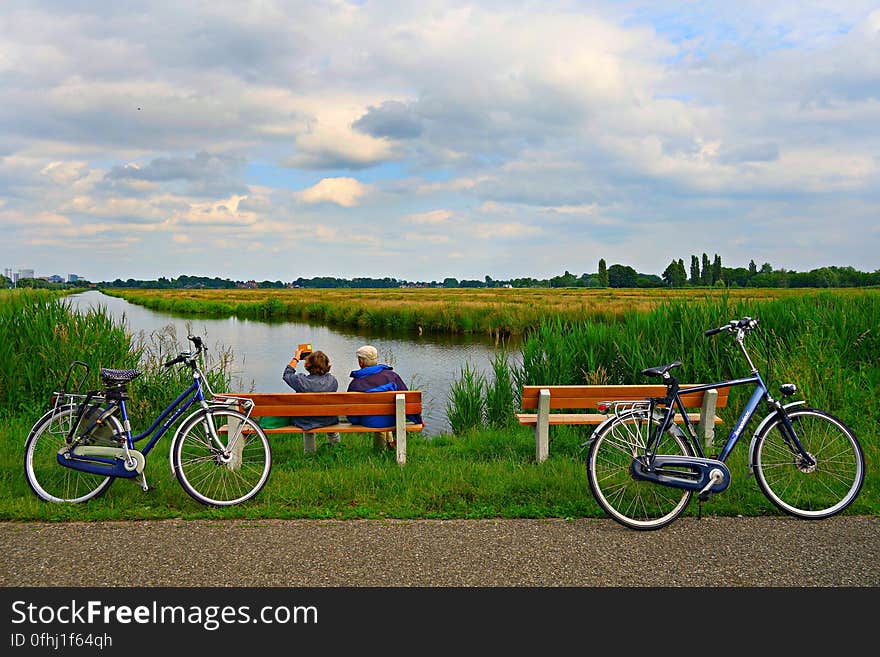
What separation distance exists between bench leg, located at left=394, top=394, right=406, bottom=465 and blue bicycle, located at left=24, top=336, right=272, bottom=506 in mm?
1382

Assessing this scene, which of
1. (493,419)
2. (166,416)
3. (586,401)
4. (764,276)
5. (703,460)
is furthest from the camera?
(764,276)

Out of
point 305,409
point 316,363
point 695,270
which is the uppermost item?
point 695,270

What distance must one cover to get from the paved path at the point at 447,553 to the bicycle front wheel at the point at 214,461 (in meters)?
0.46

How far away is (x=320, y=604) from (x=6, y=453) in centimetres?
425

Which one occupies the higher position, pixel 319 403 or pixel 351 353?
pixel 319 403

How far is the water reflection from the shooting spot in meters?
14.0

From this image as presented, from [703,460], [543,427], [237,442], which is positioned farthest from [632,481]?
[237,442]

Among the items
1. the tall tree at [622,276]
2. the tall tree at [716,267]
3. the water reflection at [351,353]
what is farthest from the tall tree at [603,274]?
the water reflection at [351,353]

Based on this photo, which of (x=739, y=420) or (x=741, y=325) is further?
(x=741, y=325)

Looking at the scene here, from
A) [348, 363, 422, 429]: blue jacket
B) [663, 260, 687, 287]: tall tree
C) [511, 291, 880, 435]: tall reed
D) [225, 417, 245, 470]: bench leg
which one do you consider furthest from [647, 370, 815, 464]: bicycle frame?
[663, 260, 687, 287]: tall tree

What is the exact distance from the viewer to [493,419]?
9.95 metres

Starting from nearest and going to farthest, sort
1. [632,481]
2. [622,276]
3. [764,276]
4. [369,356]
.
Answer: [632,481] < [369,356] < [764,276] < [622,276]

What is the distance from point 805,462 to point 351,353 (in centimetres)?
1983

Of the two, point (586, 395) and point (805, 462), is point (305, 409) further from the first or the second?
point (805, 462)
